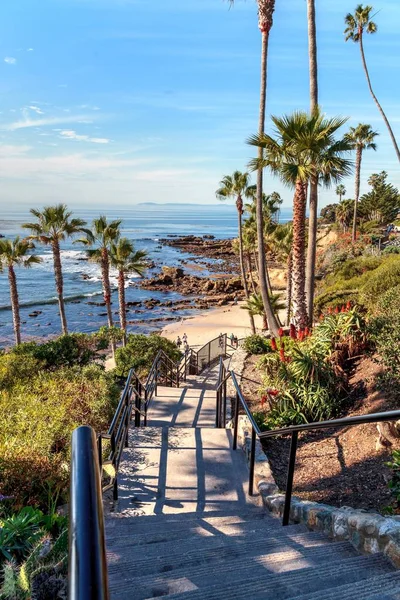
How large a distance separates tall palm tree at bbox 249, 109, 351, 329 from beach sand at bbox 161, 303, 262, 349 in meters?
15.4

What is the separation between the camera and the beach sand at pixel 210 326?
2934 cm

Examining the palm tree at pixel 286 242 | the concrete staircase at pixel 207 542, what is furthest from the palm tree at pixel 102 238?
the concrete staircase at pixel 207 542

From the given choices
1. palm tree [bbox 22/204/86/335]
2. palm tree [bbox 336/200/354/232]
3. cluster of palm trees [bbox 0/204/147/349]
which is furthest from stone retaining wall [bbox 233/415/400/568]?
palm tree [bbox 336/200/354/232]

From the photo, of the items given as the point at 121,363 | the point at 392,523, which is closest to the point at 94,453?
the point at 392,523

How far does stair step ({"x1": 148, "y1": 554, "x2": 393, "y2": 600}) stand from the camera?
6.81 ft

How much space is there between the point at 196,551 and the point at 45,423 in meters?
4.50

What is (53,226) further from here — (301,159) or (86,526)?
(86,526)

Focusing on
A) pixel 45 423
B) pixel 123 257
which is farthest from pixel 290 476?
pixel 123 257

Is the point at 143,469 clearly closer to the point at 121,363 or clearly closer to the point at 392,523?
the point at 392,523

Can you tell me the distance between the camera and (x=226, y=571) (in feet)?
8.08

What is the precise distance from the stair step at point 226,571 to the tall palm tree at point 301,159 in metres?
10.3

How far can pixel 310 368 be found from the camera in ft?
26.8

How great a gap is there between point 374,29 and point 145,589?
36.9 m

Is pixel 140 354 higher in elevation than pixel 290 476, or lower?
lower
